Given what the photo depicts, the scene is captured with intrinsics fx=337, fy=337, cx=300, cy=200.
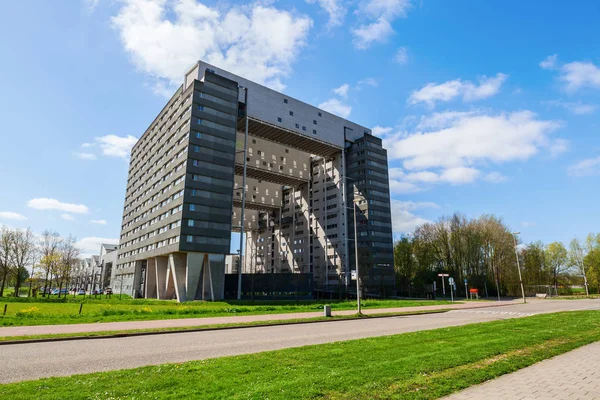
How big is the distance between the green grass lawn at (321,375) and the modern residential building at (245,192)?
48.6 meters

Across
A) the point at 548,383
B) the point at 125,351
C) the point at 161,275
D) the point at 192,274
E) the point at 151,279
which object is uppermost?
the point at 192,274

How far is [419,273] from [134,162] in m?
85.9

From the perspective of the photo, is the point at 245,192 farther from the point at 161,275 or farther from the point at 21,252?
the point at 21,252

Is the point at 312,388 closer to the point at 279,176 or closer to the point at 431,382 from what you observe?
the point at 431,382

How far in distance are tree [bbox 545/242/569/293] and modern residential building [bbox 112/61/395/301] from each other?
130ft

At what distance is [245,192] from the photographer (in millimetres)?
84938

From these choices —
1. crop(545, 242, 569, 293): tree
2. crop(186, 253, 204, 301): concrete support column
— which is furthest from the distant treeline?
crop(186, 253, 204, 301): concrete support column

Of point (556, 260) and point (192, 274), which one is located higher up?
point (556, 260)

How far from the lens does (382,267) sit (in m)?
85.7

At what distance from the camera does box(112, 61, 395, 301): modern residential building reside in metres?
58.7

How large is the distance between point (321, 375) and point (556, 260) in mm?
100803

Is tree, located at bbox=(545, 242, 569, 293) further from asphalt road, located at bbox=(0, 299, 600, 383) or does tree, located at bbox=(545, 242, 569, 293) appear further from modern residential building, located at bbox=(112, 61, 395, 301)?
asphalt road, located at bbox=(0, 299, 600, 383)

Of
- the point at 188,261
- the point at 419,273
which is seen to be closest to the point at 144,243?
the point at 188,261

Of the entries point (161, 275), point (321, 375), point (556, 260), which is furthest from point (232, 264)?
point (321, 375)
